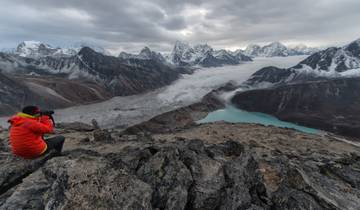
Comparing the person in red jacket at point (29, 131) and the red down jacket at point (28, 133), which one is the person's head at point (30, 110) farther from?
the red down jacket at point (28, 133)

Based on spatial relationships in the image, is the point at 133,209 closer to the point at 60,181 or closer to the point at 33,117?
the point at 60,181

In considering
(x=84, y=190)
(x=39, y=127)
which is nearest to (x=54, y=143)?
(x=39, y=127)

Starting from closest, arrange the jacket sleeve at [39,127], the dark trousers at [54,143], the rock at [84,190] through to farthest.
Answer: the rock at [84,190], the jacket sleeve at [39,127], the dark trousers at [54,143]

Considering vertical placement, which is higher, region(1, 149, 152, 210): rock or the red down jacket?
the red down jacket

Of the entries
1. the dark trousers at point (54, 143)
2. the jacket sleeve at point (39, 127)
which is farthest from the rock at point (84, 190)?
the dark trousers at point (54, 143)

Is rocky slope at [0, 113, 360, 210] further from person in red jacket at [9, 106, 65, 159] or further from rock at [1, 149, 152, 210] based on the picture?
person in red jacket at [9, 106, 65, 159]

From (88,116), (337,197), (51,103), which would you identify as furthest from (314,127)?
(337,197)

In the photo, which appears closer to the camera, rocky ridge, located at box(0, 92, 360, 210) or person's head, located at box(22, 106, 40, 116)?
rocky ridge, located at box(0, 92, 360, 210)

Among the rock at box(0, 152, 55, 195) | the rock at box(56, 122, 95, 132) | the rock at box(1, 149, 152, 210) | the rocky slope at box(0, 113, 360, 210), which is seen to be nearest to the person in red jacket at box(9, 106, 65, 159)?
the rock at box(0, 152, 55, 195)

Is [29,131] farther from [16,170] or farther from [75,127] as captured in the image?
[75,127]
